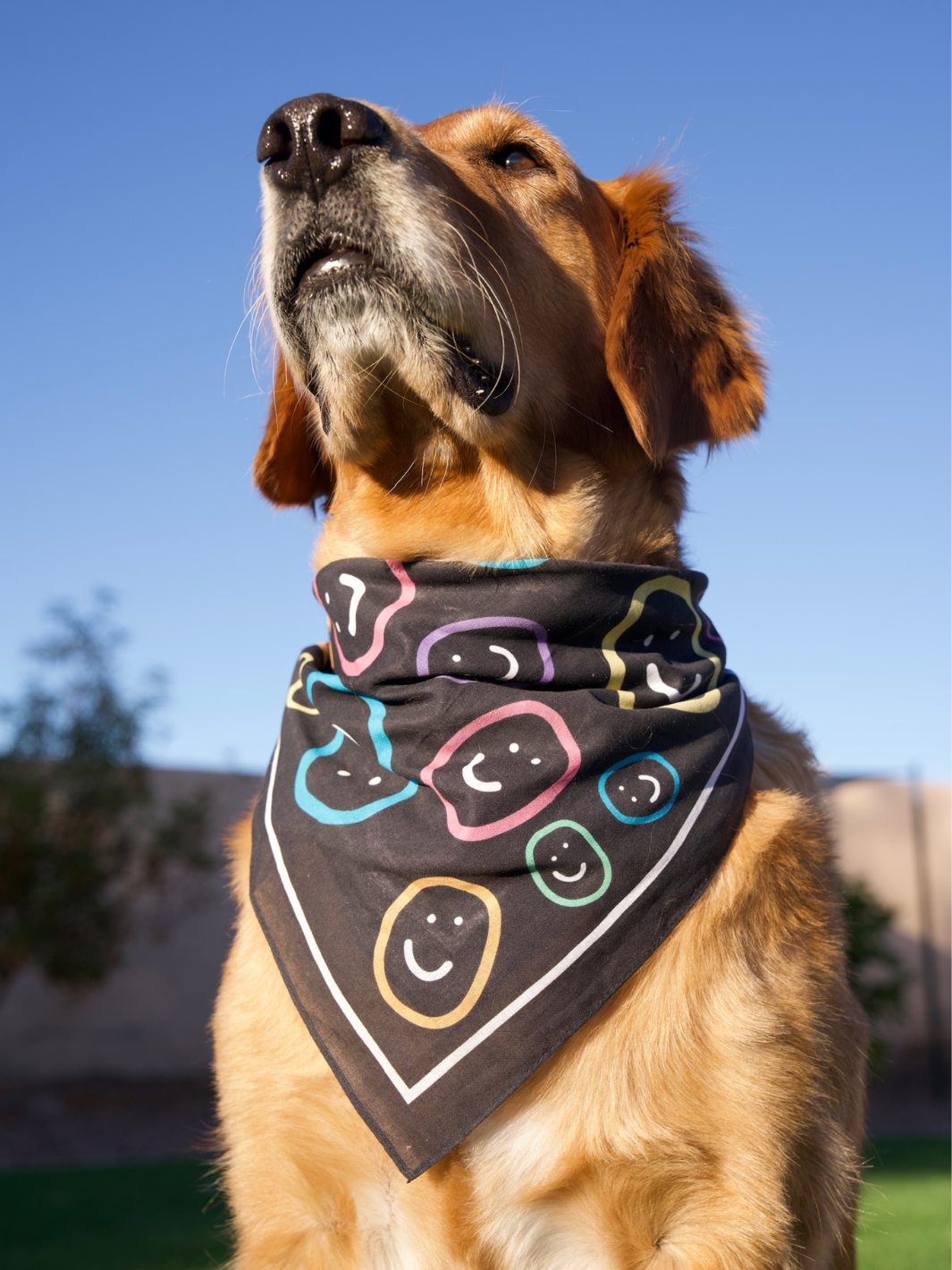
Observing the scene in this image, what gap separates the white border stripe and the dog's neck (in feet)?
2.18

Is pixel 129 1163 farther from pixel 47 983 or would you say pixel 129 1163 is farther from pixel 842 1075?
pixel 842 1075

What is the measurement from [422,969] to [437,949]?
0.05 meters

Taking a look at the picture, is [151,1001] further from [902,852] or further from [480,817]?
[480,817]

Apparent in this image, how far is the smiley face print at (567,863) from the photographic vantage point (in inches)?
85.0

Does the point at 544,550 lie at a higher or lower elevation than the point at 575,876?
higher

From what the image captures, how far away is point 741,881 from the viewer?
83.7 inches

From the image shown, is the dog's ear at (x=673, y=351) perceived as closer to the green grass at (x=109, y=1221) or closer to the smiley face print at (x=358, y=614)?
the smiley face print at (x=358, y=614)

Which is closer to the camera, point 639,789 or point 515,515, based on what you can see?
point 639,789

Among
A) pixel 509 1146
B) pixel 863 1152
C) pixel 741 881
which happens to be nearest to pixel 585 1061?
pixel 509 1146

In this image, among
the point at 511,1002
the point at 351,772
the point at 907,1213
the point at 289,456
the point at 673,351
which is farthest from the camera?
the point at 907,1213

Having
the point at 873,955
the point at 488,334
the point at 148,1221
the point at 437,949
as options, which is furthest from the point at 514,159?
the point at 873,955

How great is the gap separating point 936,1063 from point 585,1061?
1480cm

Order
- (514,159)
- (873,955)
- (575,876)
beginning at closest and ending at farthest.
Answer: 1. (575,876)
2. (514,159)
3. (873,955)

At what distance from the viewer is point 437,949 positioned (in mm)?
2141
